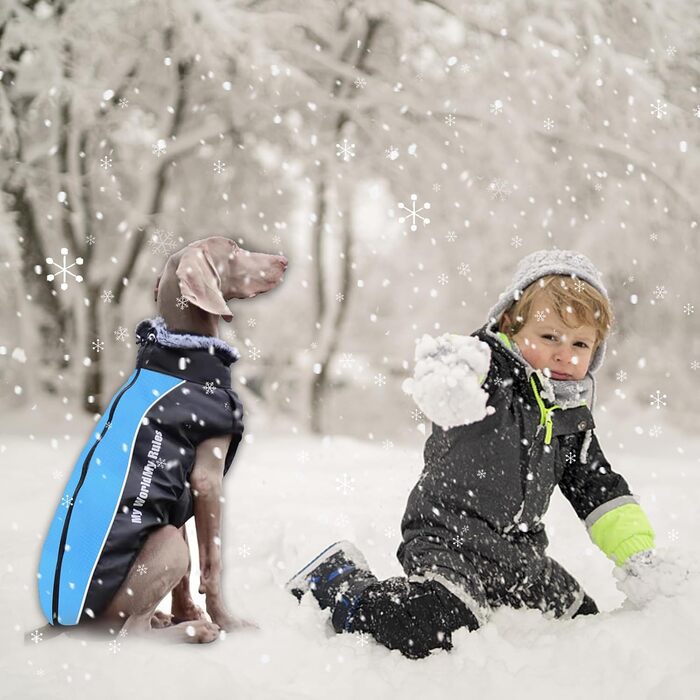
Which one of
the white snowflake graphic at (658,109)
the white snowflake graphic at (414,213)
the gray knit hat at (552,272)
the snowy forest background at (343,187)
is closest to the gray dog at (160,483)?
the gray knit hat at (552,272)

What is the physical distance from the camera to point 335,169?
5.68 metres

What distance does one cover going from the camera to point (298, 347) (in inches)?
235

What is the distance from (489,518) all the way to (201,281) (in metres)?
1.05

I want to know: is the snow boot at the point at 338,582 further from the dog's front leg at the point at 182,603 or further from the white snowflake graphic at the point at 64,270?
the white snowflake graphic at the point at 64,270

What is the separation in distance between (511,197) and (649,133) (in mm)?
1152

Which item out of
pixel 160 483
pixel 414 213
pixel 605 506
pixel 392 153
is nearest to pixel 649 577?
pixel 605 506

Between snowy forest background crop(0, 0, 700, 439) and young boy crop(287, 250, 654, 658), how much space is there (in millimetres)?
3289

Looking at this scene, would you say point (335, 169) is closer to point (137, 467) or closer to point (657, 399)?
point (657, 399)

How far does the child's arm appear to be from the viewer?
7.63ft

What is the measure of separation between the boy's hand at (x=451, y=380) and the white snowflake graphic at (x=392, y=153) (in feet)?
12.5

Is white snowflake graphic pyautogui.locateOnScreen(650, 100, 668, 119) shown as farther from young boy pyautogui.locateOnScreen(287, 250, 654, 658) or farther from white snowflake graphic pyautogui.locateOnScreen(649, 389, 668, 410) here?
young boy pyautogui.locateOnScreen(287, 250, 654, 658)

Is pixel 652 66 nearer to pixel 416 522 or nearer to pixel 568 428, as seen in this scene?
pixel 568 428

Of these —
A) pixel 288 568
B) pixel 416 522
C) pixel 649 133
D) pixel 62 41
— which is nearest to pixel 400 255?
pixel 649 133

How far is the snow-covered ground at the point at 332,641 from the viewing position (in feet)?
5.70
